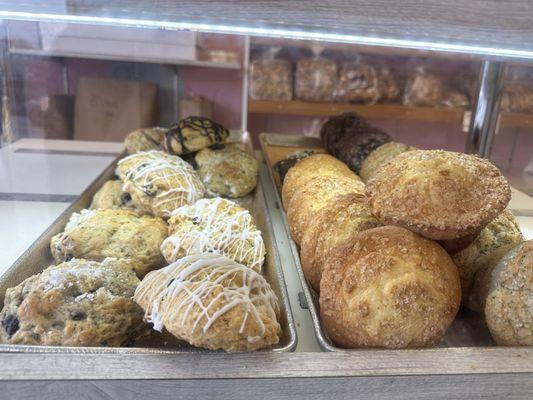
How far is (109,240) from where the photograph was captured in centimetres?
138

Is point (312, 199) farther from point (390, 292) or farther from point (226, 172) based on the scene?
point (226, 172)

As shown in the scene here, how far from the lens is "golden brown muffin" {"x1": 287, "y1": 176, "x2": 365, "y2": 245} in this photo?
1388 millimetres

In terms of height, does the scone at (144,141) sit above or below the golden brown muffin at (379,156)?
below

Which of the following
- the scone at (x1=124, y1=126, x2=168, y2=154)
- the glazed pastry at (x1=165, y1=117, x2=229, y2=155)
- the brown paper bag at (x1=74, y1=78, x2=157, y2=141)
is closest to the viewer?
the glazed pastry at (x1=165, y1=117, x2=229, y2=155)

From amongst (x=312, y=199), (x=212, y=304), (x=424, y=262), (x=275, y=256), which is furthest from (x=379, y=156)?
(x=212, y=304)

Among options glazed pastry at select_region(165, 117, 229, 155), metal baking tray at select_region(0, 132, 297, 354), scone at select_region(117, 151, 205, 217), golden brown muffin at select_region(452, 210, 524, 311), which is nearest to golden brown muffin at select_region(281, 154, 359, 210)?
metal baking tray at select_region(0, 132, 297, 354)

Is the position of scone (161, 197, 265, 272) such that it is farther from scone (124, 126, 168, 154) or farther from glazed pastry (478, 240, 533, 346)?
scone (124, 126, 168, 154)

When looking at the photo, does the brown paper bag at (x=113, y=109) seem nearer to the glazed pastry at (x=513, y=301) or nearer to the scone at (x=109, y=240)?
the scone at (x=109, y=240)

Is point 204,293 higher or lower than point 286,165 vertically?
higher

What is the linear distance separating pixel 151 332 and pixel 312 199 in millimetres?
641

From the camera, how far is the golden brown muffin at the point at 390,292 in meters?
0.90

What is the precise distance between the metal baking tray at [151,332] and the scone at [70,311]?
68 mm

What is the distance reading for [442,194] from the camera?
Result: 38.2 inches

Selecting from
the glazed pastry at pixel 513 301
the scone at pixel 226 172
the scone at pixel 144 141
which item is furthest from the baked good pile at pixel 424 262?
the scone at pixel 144 141
